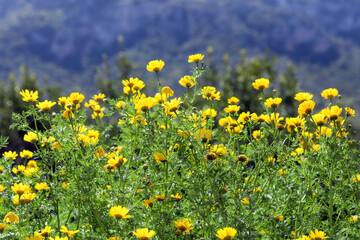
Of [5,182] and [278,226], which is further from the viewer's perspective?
[5,182]

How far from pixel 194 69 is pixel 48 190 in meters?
1.76

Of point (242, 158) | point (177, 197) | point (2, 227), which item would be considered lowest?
point (2, 227)

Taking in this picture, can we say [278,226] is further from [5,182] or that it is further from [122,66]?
[122,66]

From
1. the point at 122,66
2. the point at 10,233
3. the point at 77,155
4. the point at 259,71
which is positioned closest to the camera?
the point at 10,233

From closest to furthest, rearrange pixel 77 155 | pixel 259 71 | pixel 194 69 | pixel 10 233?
pixel 10 233, pixel 194 69, pixel 77 155, pixel 259 71

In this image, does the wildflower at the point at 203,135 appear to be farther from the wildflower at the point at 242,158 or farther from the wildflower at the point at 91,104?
the wildflower at the point at 91,104

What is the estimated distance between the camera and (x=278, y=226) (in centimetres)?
330

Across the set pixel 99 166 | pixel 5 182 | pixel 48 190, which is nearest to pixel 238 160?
pixel 99 166

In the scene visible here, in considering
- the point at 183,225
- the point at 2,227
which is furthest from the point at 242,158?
the point at 2,227

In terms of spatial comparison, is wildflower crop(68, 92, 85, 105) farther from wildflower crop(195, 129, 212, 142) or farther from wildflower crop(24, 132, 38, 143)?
wildflower crop(195, 129, 212, 142)

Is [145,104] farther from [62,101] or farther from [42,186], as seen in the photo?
[42,186]

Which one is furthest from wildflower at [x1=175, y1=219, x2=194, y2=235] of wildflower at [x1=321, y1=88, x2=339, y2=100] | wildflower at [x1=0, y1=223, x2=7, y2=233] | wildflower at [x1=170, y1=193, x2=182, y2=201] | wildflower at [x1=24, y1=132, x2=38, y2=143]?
wildflower at [x1=321, y1=88, x2=339, y2=100]

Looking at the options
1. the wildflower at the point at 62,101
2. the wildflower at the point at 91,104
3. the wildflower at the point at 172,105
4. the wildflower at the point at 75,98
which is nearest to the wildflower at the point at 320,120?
the wildflower at the point at 172,105

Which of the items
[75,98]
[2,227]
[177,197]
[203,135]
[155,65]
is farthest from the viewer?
[75,98]
